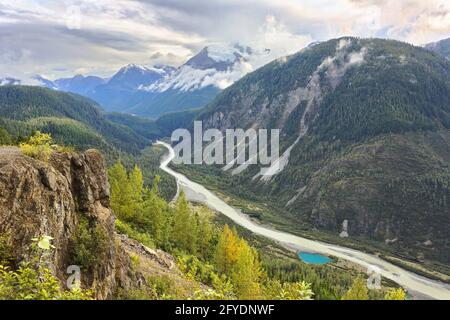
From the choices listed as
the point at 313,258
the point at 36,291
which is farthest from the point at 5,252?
the point at 313,258

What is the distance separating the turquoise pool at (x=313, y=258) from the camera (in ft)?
531

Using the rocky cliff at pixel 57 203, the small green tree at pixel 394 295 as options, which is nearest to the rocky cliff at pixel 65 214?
the rocky cliff at pixel 57 203

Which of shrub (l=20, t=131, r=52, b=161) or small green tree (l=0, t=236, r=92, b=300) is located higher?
shrub (l=20, t=131, r=52, b=161)

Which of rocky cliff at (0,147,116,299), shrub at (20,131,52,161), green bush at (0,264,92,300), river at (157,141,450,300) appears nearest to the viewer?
green bush at (0,264,92,300)

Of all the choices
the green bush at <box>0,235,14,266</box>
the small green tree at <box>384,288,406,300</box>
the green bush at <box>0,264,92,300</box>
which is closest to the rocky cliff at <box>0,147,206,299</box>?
the green bush at <box>0,235,14,266</box>

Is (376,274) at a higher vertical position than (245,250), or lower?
lower

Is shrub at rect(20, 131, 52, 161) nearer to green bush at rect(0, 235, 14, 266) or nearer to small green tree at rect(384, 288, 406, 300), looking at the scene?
green bush at rect(0, 235, 14, 266)

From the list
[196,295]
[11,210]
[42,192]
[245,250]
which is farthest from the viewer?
[245,250]

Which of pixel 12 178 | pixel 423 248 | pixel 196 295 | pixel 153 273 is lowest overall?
pixel 423 248

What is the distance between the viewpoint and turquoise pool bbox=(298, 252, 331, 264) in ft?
531

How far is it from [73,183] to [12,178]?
7094mm

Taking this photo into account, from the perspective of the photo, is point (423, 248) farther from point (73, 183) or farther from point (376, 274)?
point (73, 183)

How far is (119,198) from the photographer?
235ft
